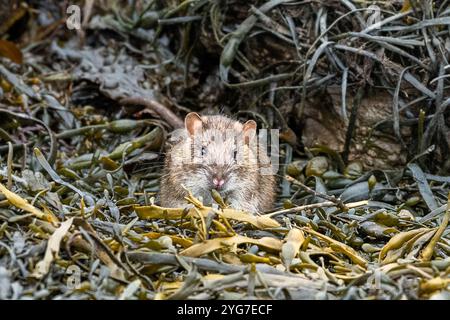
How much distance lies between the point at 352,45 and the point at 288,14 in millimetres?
659

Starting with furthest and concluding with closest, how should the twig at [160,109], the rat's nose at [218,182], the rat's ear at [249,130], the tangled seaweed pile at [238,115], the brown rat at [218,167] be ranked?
the twig at [160,109] → the rat's ear at [249,130] → the brown rat at [218,167] → the rat's nose at [218,182] → the tangled seaweed pile at [238,115]

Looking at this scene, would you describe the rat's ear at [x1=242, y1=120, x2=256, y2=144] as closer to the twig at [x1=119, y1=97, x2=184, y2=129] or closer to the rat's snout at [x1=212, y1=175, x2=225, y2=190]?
the rat's snout at [x1=212, y1=175, x2=225, y2=190]

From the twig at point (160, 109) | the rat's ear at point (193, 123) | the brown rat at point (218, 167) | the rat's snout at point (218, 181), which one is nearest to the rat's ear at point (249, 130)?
the brown rat at point (218, 167)

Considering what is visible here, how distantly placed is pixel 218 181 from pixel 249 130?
1.67 feet

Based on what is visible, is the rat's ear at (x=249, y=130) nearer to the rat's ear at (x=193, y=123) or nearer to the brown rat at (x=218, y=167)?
the brown rat at (x=218, y=167)

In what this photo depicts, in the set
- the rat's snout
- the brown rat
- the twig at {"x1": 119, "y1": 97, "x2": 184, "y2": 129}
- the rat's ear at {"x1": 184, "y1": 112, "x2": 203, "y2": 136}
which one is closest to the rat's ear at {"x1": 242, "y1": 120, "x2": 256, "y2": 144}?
the brown rat

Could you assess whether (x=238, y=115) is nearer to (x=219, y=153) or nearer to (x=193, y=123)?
(x=193, y=123)

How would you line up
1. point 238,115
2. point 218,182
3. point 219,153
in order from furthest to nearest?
point 238,115, point 219,153, point 218,182

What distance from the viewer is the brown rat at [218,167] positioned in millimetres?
5617

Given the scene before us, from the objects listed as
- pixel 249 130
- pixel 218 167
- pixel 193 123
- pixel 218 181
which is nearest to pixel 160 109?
pixel 193 123

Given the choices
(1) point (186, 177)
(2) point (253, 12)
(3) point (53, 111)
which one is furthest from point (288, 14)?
(3) point (53, 111)

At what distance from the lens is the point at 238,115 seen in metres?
6.90

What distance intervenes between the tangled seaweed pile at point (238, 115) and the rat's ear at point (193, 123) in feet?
2.04

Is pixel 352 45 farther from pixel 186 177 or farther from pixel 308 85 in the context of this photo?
pixel 186 177
